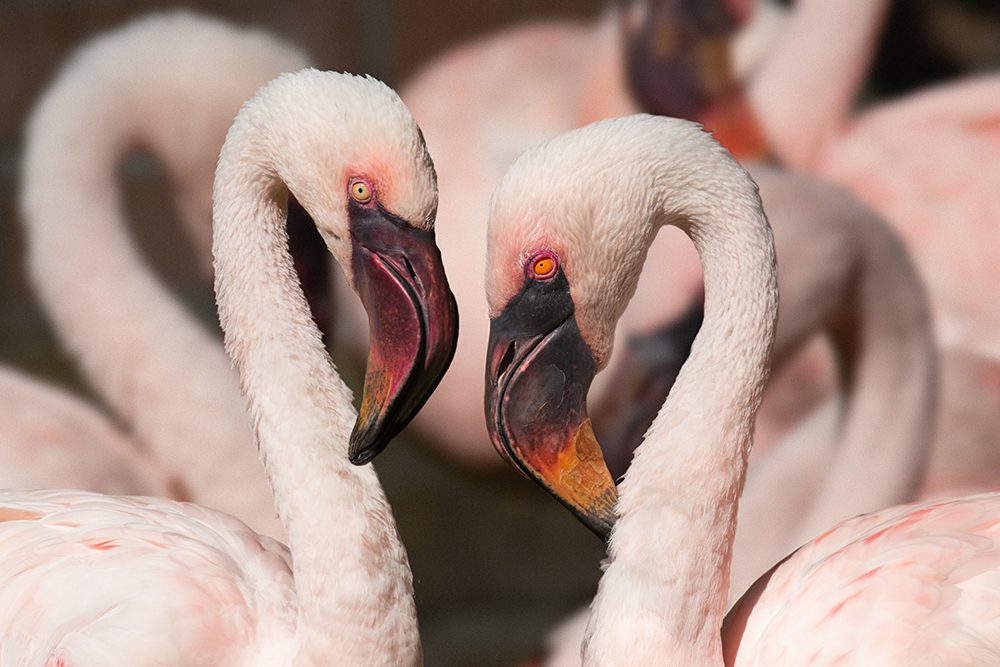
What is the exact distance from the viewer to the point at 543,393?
2.92 feet

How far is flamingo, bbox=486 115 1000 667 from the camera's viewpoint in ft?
2.80

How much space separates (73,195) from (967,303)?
1527 mm

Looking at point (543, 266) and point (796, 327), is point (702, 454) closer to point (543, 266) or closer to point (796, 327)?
point (543, 266)

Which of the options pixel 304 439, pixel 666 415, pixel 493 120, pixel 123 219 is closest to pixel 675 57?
pixel 493 120

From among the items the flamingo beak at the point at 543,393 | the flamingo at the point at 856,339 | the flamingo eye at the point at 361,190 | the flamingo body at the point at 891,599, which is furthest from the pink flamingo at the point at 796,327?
the flamingo eye at the point at 361,190

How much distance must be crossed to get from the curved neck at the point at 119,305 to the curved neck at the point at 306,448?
503 millimetres

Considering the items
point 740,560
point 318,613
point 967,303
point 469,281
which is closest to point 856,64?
point 967,303

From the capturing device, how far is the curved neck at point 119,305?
1455 millimetres

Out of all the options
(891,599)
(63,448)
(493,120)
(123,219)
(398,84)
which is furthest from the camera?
(398,84)

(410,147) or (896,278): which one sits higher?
(410,147)

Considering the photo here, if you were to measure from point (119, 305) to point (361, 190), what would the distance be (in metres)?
0.82

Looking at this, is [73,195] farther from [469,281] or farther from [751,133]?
[751,133]

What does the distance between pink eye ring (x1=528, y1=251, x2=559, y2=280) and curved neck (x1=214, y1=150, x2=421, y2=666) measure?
233 millimetres

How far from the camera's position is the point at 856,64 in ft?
7.10
